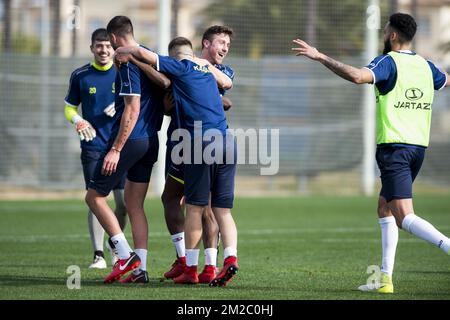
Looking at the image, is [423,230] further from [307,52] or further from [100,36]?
[100,36]

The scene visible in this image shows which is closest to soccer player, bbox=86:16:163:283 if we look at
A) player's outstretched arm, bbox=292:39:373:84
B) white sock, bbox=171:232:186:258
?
white sock, bbox=171:232:186:258

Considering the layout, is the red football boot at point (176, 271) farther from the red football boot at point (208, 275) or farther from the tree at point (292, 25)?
the tree at point (292, 25)

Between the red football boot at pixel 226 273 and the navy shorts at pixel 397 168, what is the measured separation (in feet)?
4.63

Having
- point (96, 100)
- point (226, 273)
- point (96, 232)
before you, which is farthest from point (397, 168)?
point (96, 232)

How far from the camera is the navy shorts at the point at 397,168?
24.2 feet

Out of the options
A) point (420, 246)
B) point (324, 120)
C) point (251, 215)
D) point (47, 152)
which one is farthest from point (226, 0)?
point (420, 246)

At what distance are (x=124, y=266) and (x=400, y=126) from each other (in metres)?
2.71

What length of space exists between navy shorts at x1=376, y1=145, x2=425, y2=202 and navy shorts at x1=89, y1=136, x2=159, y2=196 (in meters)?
2.07

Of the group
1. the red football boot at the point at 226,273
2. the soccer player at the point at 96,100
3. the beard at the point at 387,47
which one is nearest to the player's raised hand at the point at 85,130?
the soccer player at the point at 96,100

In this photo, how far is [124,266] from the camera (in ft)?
25.8

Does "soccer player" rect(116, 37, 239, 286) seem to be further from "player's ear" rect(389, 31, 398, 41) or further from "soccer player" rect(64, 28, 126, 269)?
"soccer player" rect(64, 28, 126, 269)

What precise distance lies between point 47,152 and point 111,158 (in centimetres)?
1360
